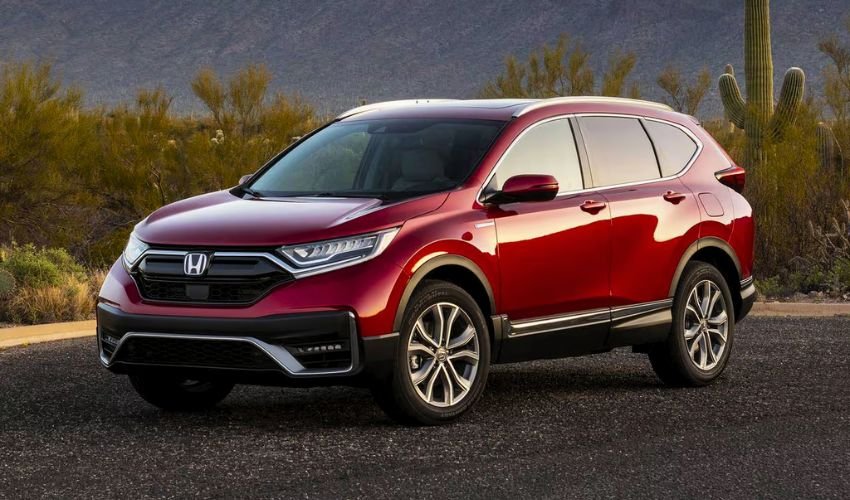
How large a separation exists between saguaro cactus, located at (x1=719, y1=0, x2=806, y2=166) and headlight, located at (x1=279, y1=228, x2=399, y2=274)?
14.1m

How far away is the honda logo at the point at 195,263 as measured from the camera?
7.69m

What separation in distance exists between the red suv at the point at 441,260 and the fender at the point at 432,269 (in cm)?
1

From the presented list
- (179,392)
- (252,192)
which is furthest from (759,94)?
(179,392)

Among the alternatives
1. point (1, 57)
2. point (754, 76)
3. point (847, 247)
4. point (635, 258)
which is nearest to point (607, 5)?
point (1, 57)

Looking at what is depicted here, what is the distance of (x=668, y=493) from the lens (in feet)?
21.2

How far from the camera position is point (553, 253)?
865 cm

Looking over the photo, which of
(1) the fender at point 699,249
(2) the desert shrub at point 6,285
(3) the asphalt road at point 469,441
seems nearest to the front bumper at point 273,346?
(3) the asphalt road at point 469,441

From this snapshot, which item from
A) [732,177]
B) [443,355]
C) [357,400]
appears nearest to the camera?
[443,355]

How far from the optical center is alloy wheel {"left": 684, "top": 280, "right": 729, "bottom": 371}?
31.9 ft

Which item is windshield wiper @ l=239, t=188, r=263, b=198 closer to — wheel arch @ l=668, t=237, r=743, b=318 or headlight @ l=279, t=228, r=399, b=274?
headlight @ l=279, t=228, r=399, b=274

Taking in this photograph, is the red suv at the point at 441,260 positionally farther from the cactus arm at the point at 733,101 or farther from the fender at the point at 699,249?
the cactus arm at the point at 733,101

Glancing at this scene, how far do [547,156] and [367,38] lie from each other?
102449mm

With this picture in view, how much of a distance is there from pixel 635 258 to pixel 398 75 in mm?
93798

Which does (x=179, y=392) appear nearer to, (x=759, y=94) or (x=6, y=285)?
(x=6, y=285)
